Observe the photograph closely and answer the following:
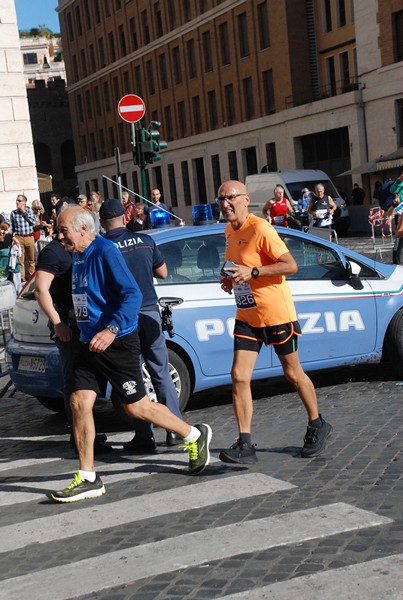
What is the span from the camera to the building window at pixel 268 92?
175ft

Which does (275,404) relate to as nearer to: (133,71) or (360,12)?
(360,12)

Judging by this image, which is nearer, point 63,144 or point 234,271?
point 234,271

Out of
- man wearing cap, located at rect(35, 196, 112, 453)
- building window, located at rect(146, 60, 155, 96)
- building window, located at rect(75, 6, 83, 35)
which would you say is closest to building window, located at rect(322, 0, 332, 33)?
building window, located at rect(146, 60, 155, 96)

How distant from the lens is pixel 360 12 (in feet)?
147

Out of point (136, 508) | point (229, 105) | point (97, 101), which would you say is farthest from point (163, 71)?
point (136, 508)

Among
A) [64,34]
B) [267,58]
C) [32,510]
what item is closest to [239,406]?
[32,510]

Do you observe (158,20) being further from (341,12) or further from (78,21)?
(341,12)

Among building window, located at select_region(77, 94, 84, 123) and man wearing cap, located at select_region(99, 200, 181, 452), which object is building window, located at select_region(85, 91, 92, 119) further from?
man wearing cap, located at select_region(99, 200, 181, 452)

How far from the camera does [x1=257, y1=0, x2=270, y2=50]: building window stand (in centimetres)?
5312

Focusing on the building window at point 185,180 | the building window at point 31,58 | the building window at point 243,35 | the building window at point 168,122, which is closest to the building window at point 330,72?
the building window at point 243,35

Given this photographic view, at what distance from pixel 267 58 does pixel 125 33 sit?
20319mm

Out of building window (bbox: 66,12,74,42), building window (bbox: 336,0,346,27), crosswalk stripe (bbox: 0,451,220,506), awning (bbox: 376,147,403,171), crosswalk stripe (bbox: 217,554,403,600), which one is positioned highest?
building window (bbox: 66,12,74,42)

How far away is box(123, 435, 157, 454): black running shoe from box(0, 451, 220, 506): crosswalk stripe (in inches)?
6.0

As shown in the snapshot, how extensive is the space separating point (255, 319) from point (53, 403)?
9.98 feet
